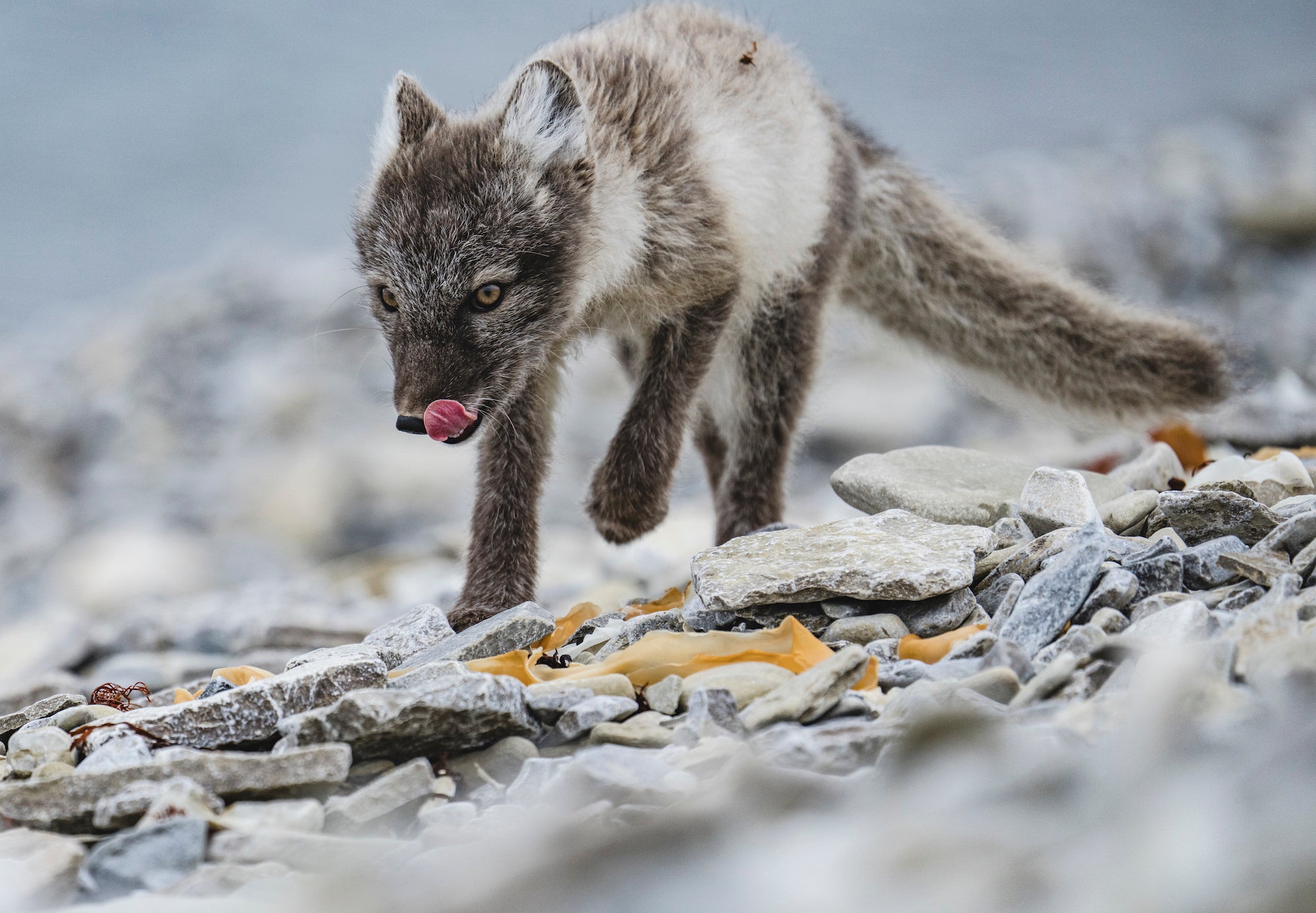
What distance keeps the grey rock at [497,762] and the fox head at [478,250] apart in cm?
131

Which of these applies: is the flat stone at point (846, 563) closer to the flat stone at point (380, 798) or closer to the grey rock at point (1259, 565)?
the grey rock at point (1259, 565)

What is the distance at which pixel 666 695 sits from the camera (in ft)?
8.23

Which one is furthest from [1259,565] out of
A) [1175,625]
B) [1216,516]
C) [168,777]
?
[168,777]

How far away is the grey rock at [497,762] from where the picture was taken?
7.48 ft

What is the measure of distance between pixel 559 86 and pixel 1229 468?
8.41 feet

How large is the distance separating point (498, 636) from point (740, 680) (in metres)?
0.92

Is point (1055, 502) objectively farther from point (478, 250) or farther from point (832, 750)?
point (478, 250)

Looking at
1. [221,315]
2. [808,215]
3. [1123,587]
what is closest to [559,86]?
[808,215]

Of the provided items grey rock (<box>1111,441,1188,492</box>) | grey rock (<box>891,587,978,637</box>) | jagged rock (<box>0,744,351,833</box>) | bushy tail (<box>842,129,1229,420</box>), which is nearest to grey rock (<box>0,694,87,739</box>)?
jagged rock (<box>0,744,351,833</box>)

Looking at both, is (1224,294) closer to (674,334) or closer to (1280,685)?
(674,334)

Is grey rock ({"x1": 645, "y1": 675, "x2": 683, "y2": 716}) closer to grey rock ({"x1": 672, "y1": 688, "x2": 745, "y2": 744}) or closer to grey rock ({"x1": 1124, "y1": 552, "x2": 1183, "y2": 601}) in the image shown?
grey rock ({"x1": 672, "y1": 688, "x2": 745, "y2": 744})

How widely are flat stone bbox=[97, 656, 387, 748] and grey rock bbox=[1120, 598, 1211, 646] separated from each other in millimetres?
1744

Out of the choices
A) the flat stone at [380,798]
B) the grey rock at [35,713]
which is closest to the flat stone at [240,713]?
the flat stone at [380,798]

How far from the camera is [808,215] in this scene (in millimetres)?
4613
